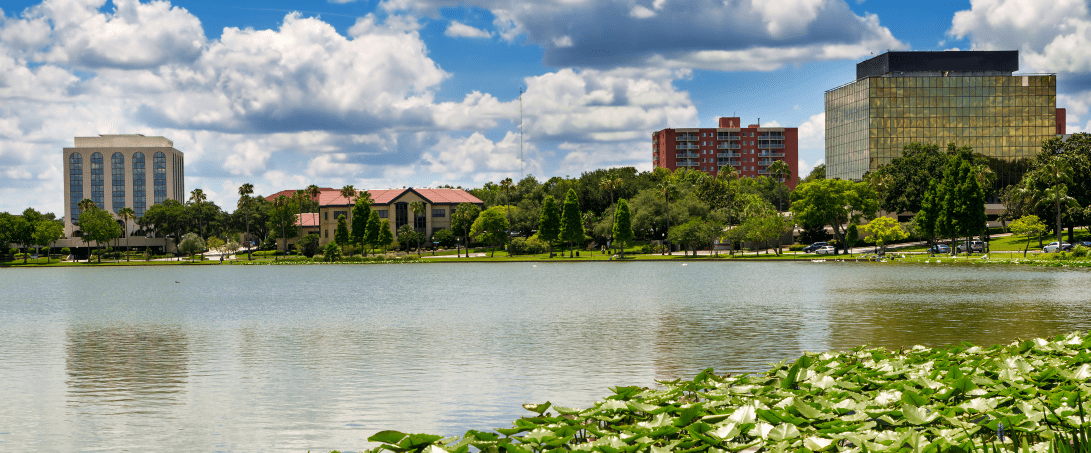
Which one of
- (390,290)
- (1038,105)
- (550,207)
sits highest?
(1038,105)

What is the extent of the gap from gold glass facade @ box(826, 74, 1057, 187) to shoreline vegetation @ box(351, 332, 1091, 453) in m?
162

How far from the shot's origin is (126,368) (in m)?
20.1

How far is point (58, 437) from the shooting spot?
518 inches

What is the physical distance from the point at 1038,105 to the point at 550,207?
106784 mm

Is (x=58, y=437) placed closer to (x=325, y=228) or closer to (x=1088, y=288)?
(x=1088, y=288)

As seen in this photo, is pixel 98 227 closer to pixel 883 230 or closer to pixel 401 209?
pixel 401 209

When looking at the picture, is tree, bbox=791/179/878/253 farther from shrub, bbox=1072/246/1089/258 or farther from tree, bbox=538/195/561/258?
shrub, bbox=1072/246/1089/258

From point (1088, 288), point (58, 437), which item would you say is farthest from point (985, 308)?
point (58, 437)

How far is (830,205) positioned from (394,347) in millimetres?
90358

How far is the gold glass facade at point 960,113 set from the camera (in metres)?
161

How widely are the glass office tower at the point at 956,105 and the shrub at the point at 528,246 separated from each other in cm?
7571

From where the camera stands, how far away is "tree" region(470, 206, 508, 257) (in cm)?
13338

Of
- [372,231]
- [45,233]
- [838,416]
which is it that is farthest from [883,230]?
[45,233]

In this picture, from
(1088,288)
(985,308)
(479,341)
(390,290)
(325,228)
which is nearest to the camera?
(479,341)
